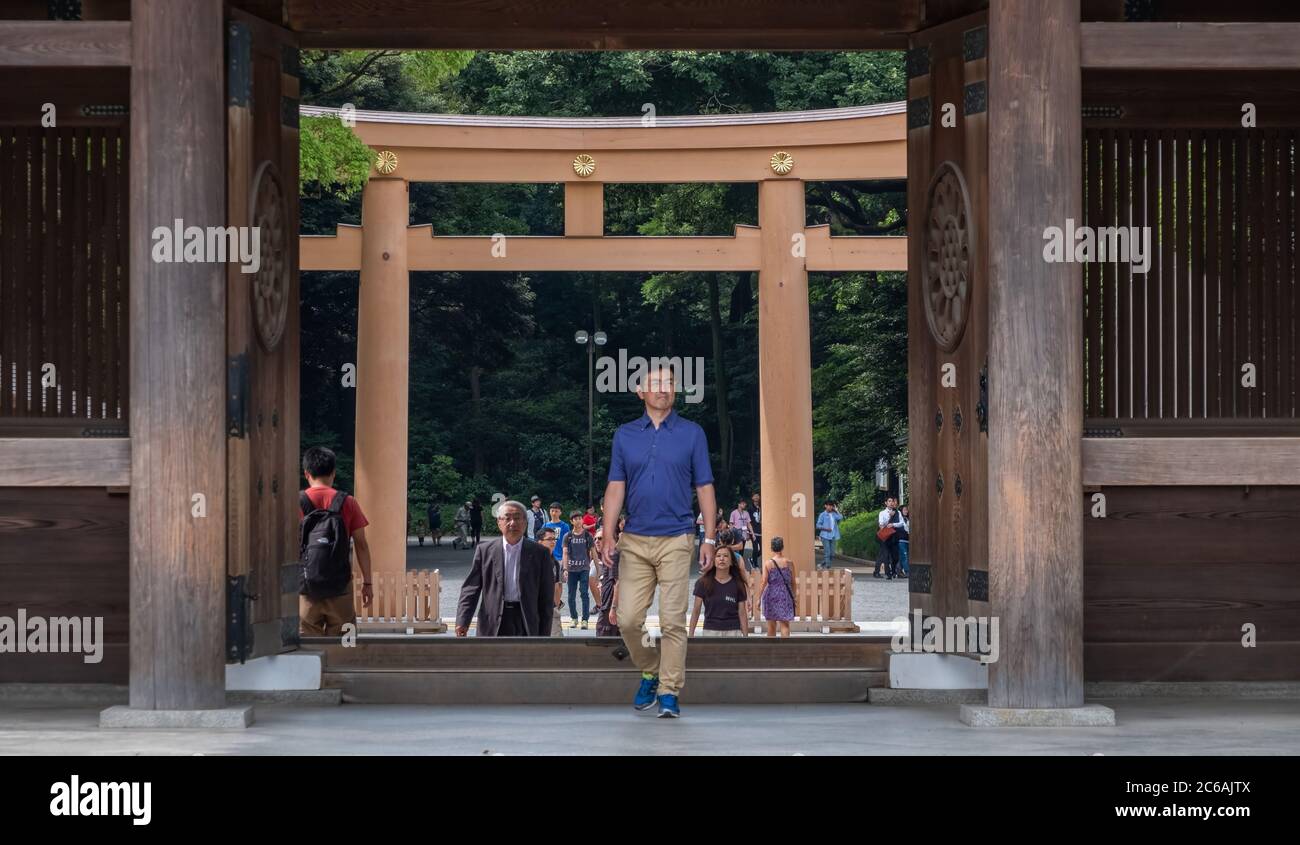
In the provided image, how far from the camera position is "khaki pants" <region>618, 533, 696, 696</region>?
932cm

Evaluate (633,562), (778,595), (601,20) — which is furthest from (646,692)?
(778,595)

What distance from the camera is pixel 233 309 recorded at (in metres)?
9.60

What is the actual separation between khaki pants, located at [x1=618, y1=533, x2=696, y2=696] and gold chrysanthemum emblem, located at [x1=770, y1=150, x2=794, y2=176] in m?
17.6

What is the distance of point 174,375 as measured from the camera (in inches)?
340

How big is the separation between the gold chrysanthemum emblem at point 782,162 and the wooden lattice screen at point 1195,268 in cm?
1626

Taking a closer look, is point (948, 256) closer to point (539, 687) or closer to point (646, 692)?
point (646, 692)

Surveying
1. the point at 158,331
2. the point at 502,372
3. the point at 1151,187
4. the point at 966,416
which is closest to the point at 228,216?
the point at 158,331

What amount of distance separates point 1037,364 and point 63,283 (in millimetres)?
5324

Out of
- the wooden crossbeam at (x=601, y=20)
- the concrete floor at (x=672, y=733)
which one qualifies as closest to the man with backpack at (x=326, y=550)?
the concrete floor at (x=672, y=733)

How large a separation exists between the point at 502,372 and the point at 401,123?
36.4 meters

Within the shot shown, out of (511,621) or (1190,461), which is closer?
(1190,461)

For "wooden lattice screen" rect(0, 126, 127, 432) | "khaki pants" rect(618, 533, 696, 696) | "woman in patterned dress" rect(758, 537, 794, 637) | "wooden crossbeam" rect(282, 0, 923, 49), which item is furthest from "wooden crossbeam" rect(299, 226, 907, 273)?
"khaki pants" rect(618, 533, 696, 696)

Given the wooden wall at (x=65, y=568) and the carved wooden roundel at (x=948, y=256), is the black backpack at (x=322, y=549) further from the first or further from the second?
the carved wooden roundel at (x=948, y=256)

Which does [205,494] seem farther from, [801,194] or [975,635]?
[801,194]
